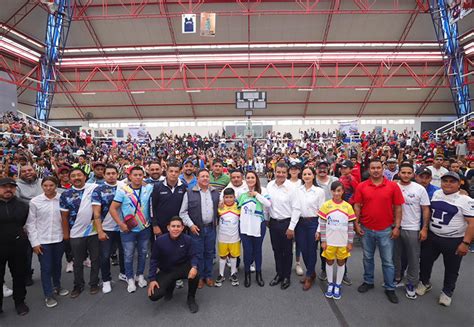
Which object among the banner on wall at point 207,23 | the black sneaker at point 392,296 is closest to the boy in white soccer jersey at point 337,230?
the black sneaker at point 392,296

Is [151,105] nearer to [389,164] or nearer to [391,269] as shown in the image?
[389,164]

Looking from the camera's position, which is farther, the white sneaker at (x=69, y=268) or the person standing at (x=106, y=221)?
the white sneaker at (x=69, y=268)

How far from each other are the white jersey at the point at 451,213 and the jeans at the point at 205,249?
272 cm

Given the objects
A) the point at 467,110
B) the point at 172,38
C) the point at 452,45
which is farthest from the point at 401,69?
the point at 172,38

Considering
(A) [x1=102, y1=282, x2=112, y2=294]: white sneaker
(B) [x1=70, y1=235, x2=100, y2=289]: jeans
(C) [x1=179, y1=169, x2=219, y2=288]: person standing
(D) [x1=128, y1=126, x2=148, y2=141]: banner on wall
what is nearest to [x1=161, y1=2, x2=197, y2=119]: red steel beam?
(D) [x1=128, y1=126, x2=148, y2=141]: banner on wall

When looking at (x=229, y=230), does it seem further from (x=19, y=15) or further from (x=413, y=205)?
(x=19, y=15)

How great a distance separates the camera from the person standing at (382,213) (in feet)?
9.62

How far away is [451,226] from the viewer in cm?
280

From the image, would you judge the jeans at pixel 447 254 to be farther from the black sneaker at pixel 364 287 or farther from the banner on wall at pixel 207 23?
the banner on wall at pixel 207 23

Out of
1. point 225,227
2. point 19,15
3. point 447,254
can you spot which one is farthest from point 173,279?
point 19,15

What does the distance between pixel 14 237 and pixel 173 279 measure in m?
1.81

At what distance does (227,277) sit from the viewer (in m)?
3.59

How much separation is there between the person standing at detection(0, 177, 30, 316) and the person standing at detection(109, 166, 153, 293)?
0.94 m

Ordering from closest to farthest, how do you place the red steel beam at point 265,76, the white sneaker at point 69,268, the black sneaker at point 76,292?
the black sneaker at point 76,292 < the white sneaker at point 69,268 < the red steel beam at point 265,76
